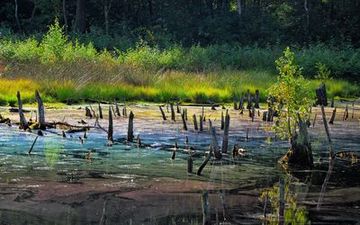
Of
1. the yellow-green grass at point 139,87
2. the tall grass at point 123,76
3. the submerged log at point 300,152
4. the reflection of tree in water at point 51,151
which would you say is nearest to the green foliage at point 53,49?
the tall grass at point 123,76

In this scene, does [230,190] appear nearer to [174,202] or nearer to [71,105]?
[174,202]

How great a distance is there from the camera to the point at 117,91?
2478 cm

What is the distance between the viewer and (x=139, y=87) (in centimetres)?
→ 2598

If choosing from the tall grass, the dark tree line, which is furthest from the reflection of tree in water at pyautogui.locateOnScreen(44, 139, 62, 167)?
the dark tree line

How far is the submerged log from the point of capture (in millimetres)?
12183

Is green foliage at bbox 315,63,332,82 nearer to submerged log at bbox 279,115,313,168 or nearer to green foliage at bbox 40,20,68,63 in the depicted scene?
green foliage at bbox 40,20,68,63

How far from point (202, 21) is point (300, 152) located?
4082cm

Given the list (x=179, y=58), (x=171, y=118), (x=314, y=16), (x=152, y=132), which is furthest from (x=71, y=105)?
(x=314, y=16)

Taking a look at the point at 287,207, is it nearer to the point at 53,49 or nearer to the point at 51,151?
the point at 51,151

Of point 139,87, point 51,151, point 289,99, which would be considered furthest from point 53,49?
point 289,99

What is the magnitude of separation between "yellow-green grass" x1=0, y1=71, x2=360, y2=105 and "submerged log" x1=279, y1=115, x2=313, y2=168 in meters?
11.6

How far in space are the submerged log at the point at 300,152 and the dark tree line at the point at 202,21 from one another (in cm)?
3546

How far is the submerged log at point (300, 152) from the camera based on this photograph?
12.2 metres

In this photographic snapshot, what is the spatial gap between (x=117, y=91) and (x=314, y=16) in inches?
1233
